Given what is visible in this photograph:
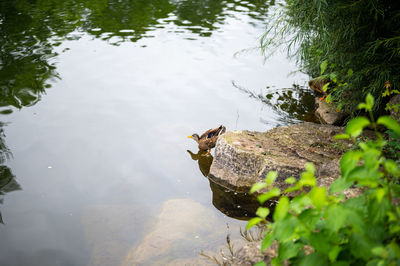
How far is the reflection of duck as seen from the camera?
20.9 feet

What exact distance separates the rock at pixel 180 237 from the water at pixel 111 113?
0.07 metres

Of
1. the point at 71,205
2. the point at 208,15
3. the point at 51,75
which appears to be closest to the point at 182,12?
the point at 208,15

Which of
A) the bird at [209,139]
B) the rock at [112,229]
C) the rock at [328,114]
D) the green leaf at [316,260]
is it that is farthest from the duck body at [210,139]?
the green leaf at [316,260]

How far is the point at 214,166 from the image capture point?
19.3 ft

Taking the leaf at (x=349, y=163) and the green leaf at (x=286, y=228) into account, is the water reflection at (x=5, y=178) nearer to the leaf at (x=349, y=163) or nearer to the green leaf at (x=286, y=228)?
the green leaf at (x=286, y=228)

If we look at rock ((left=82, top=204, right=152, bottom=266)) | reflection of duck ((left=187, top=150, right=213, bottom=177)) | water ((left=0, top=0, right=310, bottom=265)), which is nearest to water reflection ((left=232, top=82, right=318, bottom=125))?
water ((left=0, top=0, right=310, bottom=265))

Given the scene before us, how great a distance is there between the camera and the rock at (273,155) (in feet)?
16.5

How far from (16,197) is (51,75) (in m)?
5.14

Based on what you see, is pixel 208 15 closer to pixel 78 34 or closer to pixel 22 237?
pixel 78 34

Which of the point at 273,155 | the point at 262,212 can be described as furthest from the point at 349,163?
the point at 273,155

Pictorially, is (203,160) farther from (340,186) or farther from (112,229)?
(340,186)

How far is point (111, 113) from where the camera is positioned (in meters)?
8.02

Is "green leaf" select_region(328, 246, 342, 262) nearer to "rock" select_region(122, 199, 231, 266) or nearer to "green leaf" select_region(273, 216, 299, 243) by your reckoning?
"green leaf" select_region(273, 216, 299, 243)

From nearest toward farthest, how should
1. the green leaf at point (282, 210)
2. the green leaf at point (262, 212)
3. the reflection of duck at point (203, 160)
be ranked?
the green leaf at point (282, 210), the green leaf at point (262, 212), the reflection of duck at point (203, 160)
